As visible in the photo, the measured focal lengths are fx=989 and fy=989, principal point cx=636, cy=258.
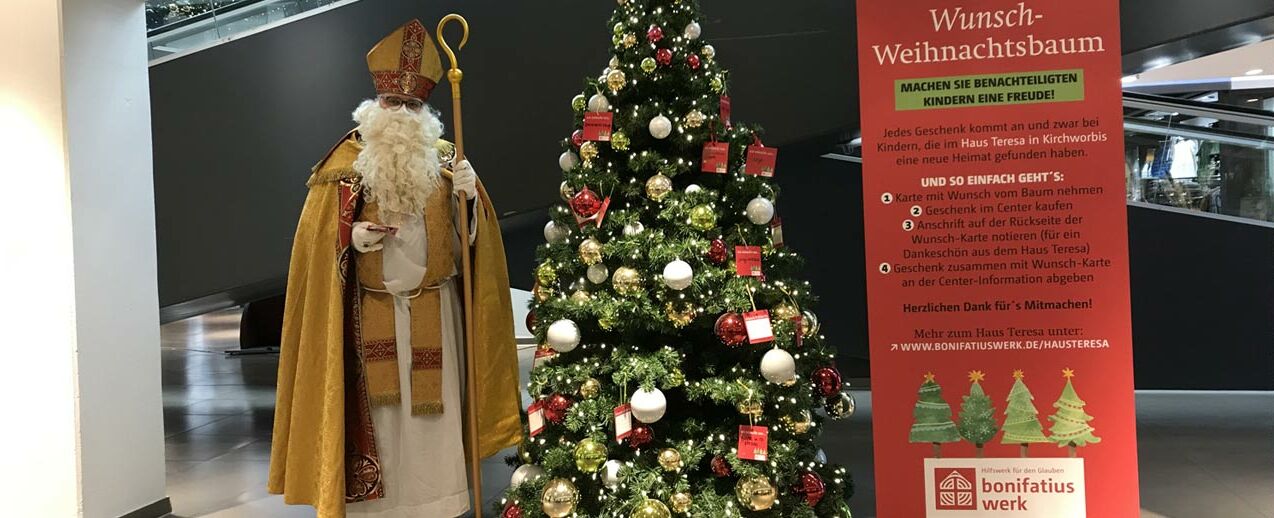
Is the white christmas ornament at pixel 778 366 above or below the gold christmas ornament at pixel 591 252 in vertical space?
below

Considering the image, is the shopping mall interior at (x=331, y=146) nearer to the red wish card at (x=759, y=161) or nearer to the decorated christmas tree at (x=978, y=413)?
the red wish card at (x=759, y=161)

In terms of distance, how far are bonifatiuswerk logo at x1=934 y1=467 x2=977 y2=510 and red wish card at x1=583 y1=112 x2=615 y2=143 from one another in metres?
1.46

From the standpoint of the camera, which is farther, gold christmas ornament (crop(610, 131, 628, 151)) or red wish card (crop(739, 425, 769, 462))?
gold christmas ornament (crop(610, 131, 628, 151))

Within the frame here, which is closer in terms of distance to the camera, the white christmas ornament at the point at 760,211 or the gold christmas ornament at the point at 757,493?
the gold christmas ornament at the point at 757,493

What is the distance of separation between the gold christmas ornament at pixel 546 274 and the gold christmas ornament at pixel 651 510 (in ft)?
2.57

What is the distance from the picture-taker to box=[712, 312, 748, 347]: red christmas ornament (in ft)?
9.82

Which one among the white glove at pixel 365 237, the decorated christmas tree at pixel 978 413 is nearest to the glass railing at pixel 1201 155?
the decorated christmas tree at pixel 978 413

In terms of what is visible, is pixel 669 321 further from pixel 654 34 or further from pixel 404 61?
pixel 404 61

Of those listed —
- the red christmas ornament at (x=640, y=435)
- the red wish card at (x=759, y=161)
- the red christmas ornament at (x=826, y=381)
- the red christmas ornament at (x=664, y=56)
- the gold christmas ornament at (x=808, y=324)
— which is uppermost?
the red christmas ornament at (x=664, y=56)

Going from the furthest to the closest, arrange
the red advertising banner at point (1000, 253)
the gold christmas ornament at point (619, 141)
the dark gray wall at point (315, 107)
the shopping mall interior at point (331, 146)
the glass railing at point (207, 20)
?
the glass railing at point (207, 20), the dark gray wall at point (315, 107), the shopping mall interior at point (331, 146), the gold christmas ornament at point (619, 141), the red advertising banner at point (1000, 253)

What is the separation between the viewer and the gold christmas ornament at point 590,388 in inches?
122

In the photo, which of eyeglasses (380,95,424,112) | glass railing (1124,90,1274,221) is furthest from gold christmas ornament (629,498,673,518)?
glass railing (1124,90,1274,221)

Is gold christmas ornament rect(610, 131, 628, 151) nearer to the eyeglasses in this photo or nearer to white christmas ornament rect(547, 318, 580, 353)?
white christmas ornament rect(547, 318, 580, 353)

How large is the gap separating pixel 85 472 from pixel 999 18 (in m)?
3.69
